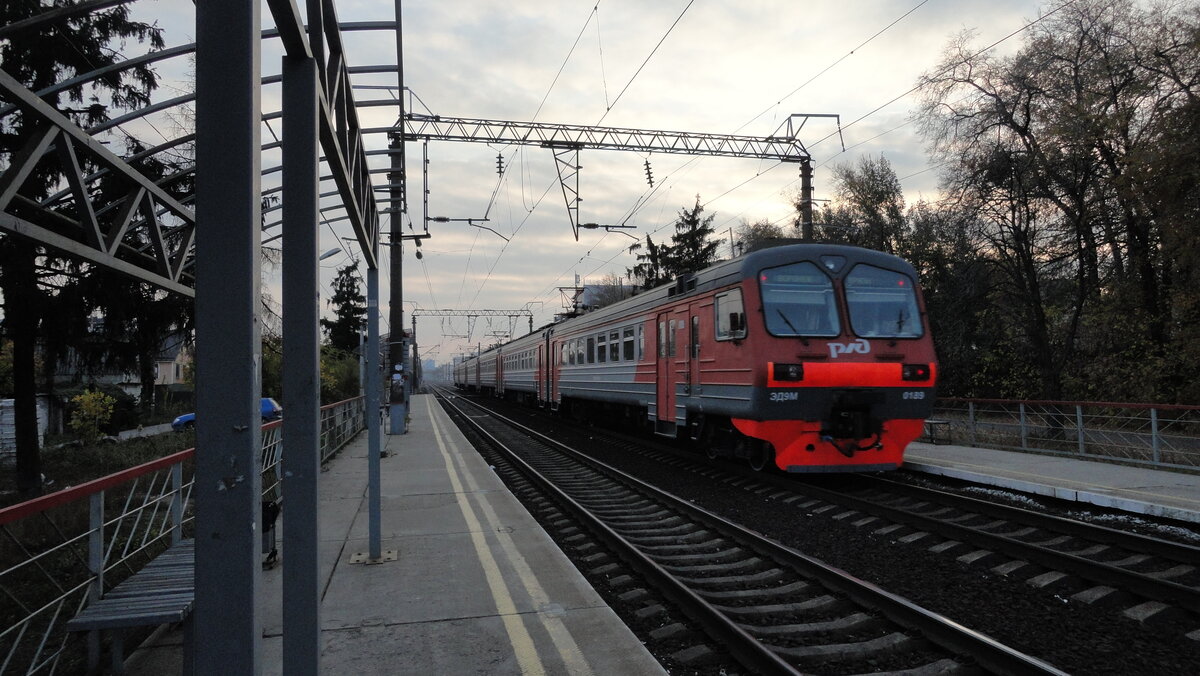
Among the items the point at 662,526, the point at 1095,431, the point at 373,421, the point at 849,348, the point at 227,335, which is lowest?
the point at 662,526

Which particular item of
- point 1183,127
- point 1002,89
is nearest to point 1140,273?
point 1183,127

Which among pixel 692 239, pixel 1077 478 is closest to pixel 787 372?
pixel 1077 478

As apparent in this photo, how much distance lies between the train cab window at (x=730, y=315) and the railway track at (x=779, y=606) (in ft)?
8.55

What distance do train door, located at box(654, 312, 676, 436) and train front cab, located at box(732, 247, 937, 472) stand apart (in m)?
3.04

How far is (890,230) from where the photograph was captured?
3453 centimetres

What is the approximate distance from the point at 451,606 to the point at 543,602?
63 centimetres

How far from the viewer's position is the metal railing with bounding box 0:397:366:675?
3.68 m

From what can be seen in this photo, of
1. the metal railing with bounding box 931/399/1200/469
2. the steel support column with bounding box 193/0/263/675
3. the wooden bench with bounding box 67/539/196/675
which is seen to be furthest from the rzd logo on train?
the steel support column with bounding box 193/0/263/675

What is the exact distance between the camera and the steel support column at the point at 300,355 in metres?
3.09

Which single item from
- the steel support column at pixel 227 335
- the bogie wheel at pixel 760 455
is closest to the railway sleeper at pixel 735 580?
the steel support column at pixel 227 335

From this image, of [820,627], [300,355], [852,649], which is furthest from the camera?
[820,627]

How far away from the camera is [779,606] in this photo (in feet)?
16.8

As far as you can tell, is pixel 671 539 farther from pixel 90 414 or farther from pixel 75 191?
pixel 90 414

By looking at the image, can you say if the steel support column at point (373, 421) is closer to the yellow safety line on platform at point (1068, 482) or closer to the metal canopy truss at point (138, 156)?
the metal canopy truss at point (138, 156)
